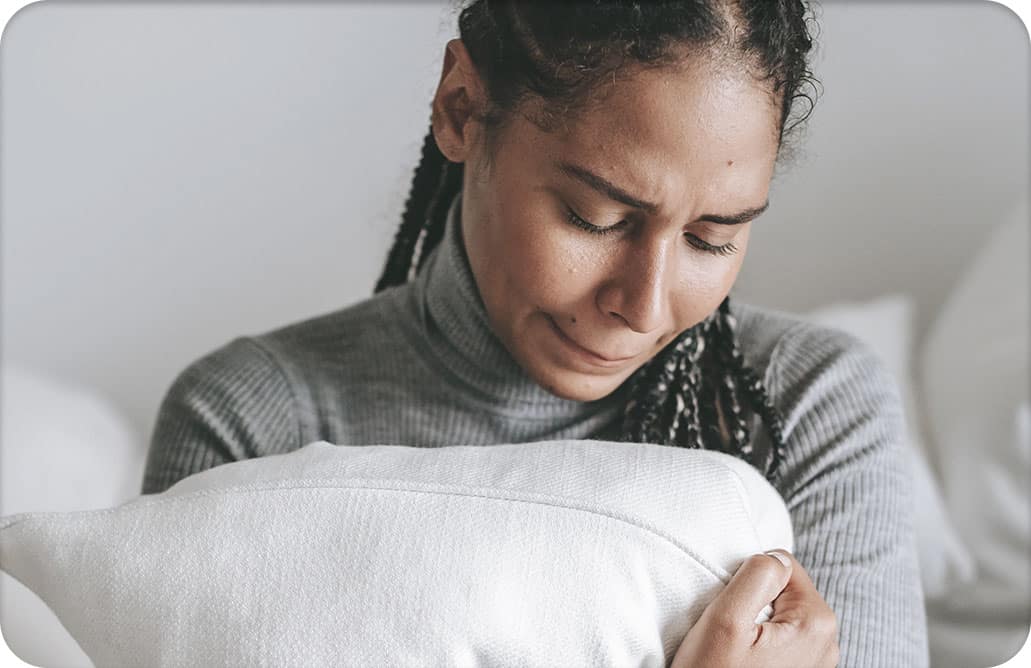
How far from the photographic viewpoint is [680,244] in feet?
2.10

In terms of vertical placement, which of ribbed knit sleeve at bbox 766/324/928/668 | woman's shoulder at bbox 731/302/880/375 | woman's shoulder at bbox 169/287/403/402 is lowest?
ribbed knit sleeve at bbox 766/324/928/668

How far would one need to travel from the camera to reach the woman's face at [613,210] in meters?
0.59

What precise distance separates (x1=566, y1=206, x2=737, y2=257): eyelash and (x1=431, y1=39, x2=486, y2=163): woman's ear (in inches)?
4.2

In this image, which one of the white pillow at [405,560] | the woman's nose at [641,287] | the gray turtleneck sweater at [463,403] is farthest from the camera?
the gray turtleneck sweater at [463,403]

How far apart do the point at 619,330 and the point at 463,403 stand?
19 cm

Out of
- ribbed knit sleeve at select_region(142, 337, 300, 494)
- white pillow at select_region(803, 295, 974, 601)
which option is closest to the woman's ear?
ribbed knit sleeve at select_region(142, 337, 300, 494)

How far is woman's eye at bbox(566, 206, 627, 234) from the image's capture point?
2.07 feet

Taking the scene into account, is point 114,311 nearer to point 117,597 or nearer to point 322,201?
point 322,201

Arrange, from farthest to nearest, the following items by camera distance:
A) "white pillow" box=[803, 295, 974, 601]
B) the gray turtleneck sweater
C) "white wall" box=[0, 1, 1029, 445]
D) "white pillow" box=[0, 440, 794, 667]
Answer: "white wall" box=[0, 1, 1029, 445]
"white pillow" box=[803, 295, 974, 601]
the gray turtleneck sweater
"white pillow" box=[0, 440, 794, 667]

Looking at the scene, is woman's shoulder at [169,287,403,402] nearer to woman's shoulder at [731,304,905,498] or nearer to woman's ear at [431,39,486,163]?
woman's ear at [431,39,486,163]

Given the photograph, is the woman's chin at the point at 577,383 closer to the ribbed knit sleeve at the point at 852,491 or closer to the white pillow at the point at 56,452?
the ribbed knit sleeve at the point at 852,491

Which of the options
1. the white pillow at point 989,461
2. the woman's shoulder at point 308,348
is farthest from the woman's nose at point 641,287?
the white pillow at point 989,461

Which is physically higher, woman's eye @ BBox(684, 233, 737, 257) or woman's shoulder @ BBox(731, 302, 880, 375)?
woman's eye @ BBox(684, 233, 737, 257)

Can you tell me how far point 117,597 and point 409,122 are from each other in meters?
1.08
